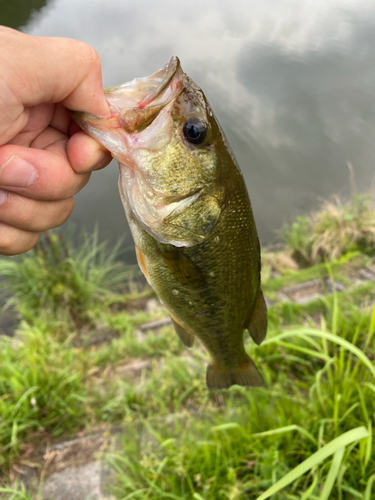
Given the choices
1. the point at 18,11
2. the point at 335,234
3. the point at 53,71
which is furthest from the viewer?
the point at 18,11

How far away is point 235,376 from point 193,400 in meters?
1.33

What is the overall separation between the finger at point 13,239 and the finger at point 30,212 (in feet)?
0.11

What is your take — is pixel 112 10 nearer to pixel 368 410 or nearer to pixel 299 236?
pixel 299 236

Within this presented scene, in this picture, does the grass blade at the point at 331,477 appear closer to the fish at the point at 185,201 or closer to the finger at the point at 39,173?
the fish at the point at 185,201

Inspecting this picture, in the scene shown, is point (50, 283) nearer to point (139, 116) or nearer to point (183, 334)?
point (183, 334)

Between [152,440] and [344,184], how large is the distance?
8.18 metres

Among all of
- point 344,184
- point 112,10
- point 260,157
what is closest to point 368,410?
point 344,184

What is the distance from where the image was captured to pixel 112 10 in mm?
24172

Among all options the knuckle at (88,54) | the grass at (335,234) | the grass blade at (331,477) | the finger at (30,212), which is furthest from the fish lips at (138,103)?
the grass at (335,234)

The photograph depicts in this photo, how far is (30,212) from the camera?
4.35 feet

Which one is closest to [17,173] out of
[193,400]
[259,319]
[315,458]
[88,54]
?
[88,54]

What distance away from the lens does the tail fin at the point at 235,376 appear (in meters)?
1.67

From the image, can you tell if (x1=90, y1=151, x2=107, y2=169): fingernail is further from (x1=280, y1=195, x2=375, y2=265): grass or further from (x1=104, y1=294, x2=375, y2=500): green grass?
(x1=280, y1=195, x2=375, y2=265): grass

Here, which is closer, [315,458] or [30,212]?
[30,212]
